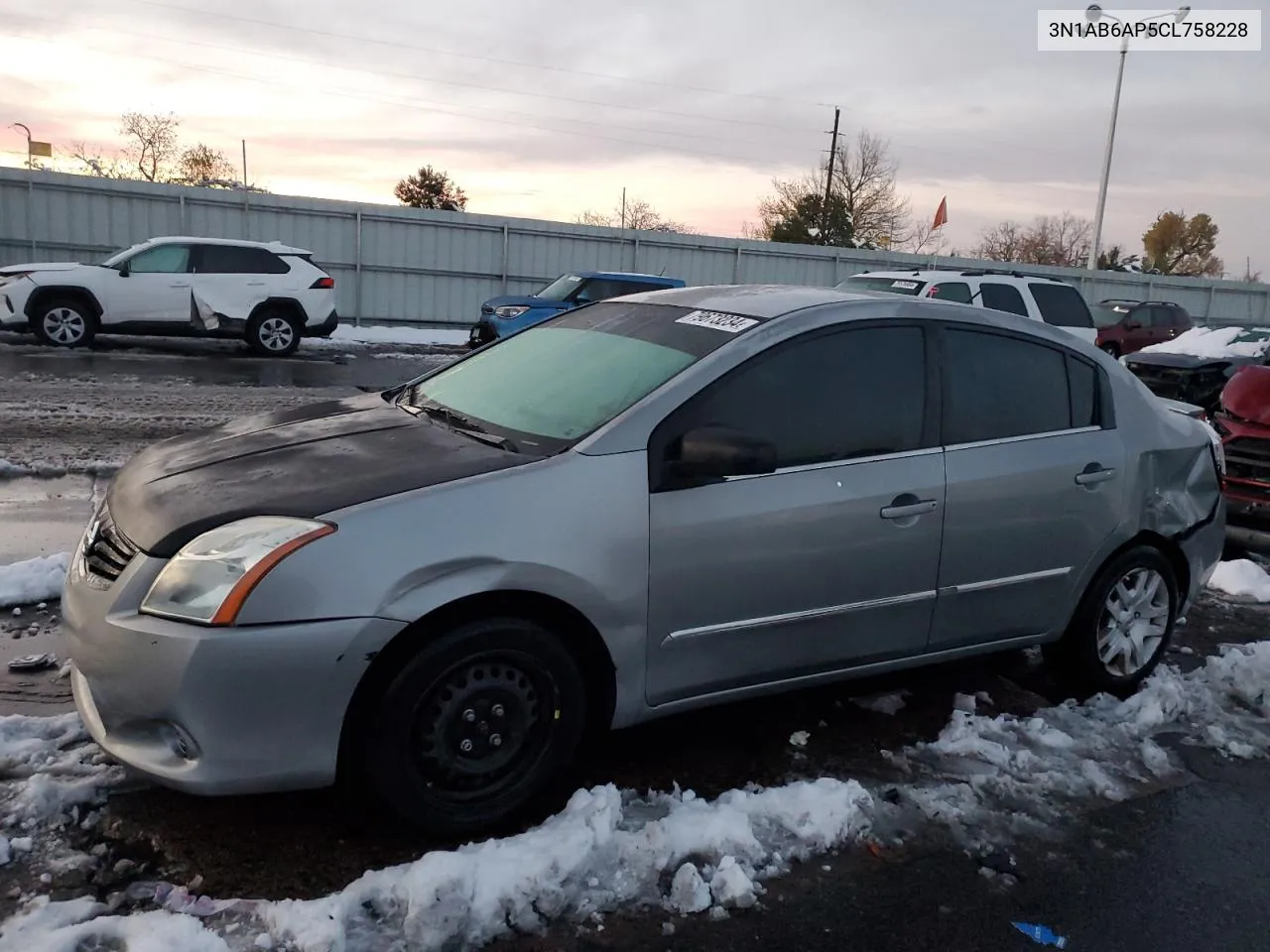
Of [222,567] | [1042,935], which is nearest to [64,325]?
[222,567]

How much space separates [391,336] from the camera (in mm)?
20812

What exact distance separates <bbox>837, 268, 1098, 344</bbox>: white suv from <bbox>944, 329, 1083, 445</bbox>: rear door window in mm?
6954

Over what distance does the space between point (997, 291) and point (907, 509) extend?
29.9ft

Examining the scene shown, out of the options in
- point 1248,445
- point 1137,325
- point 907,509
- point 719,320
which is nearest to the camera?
point 907,509

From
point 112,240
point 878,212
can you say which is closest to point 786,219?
point 878,212

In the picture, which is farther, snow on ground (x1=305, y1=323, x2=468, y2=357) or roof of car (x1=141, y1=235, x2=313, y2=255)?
snow on ground (x1=305, y1=323, x2=468, y2=357)

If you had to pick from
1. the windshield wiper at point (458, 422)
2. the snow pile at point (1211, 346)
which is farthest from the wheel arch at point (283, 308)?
the windshield wiper at point (458, 422)

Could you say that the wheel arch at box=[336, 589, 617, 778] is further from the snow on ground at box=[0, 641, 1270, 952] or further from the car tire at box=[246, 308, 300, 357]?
the car tire at box=[246, 308, 300, 357]

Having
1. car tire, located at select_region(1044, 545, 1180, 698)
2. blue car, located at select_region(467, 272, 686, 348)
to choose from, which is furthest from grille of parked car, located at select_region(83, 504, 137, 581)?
blue car, located at select_region(467, 272, 686, 348)

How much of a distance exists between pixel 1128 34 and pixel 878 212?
2089 cm

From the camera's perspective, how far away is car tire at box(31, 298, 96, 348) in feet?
48.6

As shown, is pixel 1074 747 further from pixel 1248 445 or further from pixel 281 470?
pixel 1248 445

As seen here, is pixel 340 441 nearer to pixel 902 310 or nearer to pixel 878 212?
pixel 902 310

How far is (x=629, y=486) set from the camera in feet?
10.6
